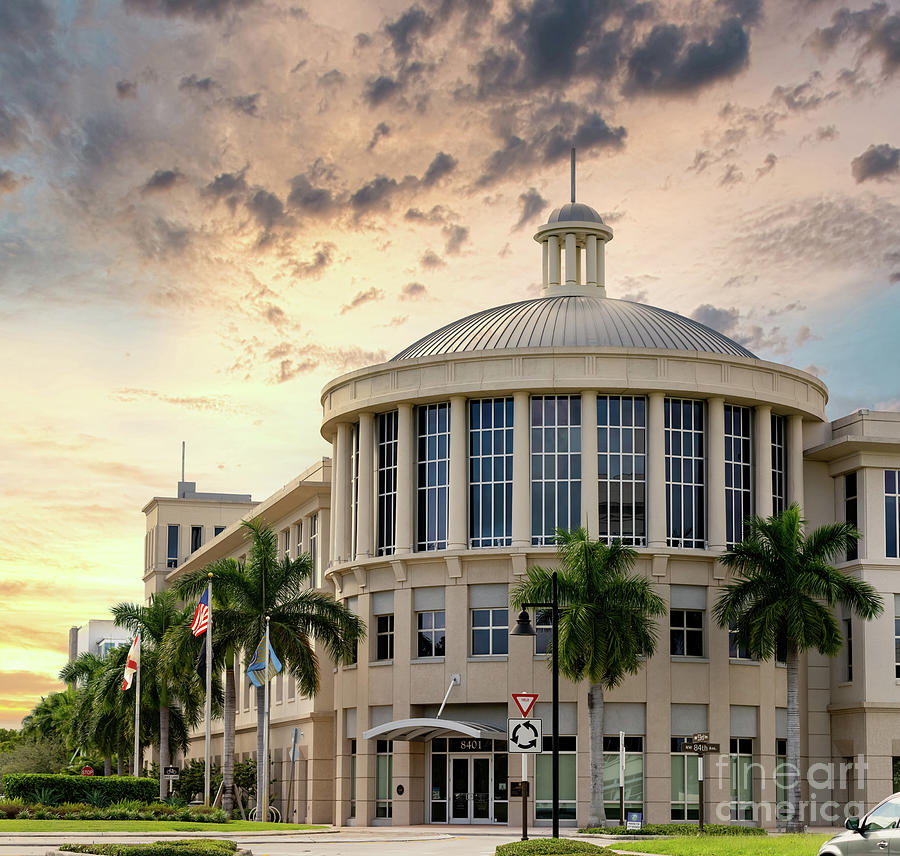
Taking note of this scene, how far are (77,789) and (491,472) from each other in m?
19.5

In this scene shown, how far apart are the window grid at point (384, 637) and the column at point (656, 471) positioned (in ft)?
36.7

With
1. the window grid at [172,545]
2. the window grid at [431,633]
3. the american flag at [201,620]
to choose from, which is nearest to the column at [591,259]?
the window grid at [431,633]

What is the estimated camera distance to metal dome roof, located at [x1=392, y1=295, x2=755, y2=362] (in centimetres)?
6031

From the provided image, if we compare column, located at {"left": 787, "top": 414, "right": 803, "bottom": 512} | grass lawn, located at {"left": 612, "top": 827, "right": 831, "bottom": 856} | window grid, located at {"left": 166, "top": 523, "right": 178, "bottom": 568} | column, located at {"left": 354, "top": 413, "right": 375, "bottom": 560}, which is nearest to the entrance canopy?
column, located at {"left": 354, "top": 413, "right": 375, "bottom": 560}

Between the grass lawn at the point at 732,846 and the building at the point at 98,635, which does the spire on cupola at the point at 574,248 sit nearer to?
the grass lawn at the point at 732,846

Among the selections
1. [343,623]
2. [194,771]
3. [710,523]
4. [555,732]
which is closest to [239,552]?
[194,771]

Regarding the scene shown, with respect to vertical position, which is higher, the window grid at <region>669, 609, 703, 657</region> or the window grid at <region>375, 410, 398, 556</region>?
the window grid at <region>375, 410, 398, 556</region>

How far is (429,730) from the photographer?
55688 mm

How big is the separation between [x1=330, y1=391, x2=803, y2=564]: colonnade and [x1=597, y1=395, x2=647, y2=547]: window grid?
36 centimetres

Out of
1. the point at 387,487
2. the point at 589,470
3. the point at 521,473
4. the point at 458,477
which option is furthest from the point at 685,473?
the point at 387,487

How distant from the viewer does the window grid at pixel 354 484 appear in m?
62.8

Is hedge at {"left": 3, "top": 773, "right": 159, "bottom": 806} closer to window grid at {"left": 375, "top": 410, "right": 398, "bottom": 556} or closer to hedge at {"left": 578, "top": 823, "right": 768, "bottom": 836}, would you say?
window grid at {"left": 375, "top": 410, "right": 398, "bottom": 556}

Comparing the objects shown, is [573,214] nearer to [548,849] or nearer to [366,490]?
[366,490]

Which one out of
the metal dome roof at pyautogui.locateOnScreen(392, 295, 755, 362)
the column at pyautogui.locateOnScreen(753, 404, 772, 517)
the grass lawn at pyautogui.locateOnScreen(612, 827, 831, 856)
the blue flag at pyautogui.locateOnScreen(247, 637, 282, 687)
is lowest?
the grass lawn at pyautogui.locateOnScreen(612, 827, 831, 856)
